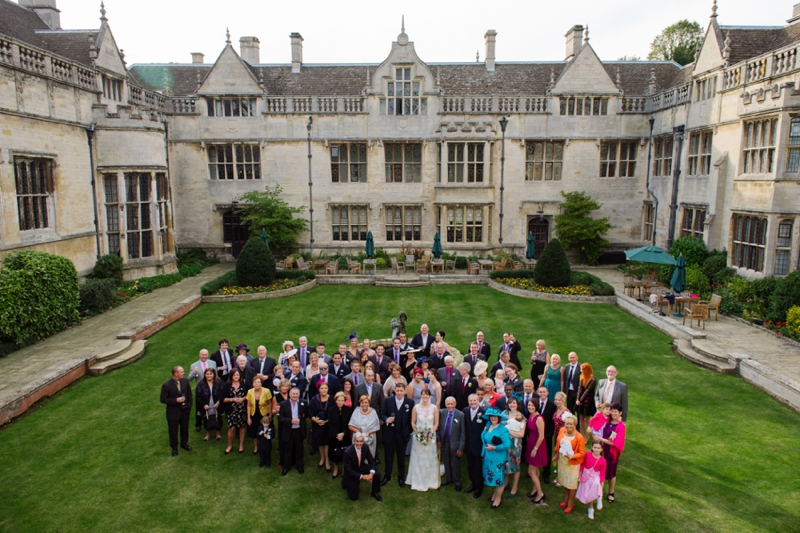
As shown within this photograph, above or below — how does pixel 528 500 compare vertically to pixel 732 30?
below

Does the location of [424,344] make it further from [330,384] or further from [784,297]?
[784,297]

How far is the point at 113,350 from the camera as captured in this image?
15.5m

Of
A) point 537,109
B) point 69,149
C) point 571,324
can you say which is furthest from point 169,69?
point 571,324

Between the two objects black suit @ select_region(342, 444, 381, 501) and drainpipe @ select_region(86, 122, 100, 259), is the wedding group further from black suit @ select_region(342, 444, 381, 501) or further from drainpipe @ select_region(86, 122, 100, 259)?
drainpipe @ select_region(86, 122, 100, 259)

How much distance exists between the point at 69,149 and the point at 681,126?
90.3ft

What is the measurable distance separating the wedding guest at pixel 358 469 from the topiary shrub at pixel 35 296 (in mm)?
11977

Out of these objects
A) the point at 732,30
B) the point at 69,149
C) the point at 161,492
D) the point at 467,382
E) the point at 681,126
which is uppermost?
the point at 732,30

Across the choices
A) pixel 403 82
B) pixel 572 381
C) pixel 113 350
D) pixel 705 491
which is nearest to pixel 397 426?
pixel 572 381

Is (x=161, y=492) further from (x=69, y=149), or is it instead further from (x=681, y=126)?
(x=681, y=126)

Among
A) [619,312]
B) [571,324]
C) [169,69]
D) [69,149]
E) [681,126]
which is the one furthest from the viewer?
[169,69]

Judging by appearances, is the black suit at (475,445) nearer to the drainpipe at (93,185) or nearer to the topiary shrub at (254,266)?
the topiary shrub at (254,266)

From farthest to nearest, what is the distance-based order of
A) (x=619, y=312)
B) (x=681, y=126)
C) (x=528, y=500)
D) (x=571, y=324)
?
(x=681, y=126) < (x=619, y=312) < (x=571, y=324) < (x=528, y=500)

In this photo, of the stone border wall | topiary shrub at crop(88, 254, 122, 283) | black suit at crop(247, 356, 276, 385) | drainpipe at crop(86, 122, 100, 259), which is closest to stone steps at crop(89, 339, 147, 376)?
the stone border wall

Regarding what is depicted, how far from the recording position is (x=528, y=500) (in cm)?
916
